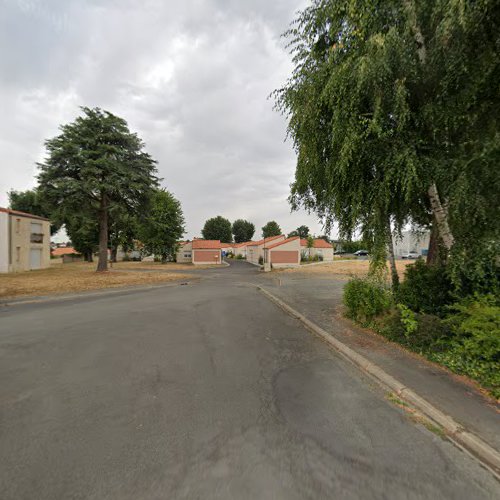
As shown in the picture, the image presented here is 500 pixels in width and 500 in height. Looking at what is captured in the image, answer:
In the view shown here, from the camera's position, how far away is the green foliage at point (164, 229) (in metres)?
39.7

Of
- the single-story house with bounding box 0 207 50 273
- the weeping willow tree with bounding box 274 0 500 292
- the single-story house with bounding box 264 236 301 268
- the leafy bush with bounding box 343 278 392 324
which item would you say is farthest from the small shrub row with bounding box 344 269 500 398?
the single-story house with bounding box 0 207 50 273

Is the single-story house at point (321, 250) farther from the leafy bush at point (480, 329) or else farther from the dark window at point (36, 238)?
the leafy bush at point (480, 329)

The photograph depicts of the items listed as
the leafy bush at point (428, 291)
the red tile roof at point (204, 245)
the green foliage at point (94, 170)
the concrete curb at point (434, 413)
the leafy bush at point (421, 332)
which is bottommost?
the concrete curb at point (434, 413)

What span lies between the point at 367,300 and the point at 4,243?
30629 mm

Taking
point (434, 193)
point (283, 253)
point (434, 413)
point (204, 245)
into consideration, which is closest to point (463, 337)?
point (434, 413)

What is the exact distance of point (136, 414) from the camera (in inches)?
117

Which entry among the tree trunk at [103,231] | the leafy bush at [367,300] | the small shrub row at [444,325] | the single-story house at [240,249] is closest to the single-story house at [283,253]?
the tree trunk at [103,231]

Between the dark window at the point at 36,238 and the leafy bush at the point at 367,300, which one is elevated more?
the dark window at the point at 36,238

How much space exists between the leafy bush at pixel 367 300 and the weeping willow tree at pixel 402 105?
1.33 meters

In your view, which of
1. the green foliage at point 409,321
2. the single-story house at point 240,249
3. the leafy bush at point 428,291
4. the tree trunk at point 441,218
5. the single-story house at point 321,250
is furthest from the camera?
the single-story house at point 240,249

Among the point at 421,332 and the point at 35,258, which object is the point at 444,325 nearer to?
the point at 421,332

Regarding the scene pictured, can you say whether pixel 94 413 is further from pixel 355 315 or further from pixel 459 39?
pixel 459 39

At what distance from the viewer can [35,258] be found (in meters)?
26.3

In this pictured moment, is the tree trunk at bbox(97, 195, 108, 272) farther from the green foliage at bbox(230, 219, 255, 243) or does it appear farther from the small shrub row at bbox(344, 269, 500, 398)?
the green foliage at bbox(230, 219, 255, 243)
